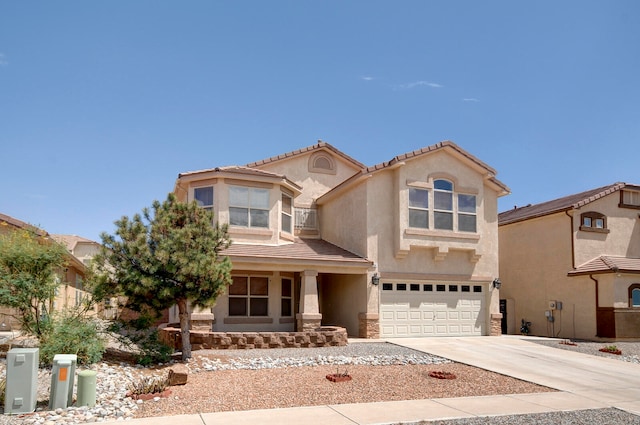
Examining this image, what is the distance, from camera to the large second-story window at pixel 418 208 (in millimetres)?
21375

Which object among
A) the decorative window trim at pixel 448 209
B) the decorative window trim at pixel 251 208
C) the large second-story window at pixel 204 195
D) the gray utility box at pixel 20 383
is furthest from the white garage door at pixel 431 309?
the gray utility box at pixel 20 383

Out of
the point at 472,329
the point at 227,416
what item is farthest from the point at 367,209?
the point at 227,416

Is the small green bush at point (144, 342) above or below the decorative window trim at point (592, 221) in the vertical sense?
below

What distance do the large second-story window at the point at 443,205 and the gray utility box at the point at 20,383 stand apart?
51.2ft

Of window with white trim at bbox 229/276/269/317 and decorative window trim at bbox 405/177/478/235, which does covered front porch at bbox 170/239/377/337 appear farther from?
decorative window trim at bbox 405/177/478/235

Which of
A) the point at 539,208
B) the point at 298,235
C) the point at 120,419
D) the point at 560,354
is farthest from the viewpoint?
the point at 539,208

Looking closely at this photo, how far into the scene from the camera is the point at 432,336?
71.0 feet

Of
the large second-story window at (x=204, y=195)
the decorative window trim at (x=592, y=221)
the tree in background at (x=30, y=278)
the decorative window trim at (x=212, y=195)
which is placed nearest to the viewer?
the tree in background at (x=30, y=278)

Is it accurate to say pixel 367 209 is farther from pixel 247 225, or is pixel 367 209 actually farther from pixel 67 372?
pixel 67 372

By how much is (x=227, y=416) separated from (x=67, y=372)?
2.77 meters

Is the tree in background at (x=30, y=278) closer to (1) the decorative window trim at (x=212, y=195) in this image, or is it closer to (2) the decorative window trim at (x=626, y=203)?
(1) the decorative window trim at (x=212, y=195)

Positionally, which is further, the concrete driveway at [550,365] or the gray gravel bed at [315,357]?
the gray gravel bed at [315,357]

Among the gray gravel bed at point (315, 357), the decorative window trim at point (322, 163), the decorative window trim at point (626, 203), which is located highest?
the decorative window trim at point (322, 163)

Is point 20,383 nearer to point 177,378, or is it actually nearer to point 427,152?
point 177,378
